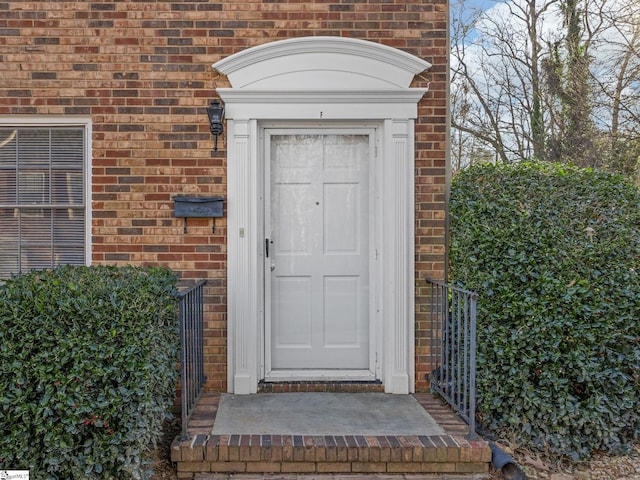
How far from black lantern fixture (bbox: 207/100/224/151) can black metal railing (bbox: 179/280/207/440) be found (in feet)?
3.83

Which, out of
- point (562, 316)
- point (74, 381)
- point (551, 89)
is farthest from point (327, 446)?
point (551, 89)

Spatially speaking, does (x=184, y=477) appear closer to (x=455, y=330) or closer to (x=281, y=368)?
(x=281, y=368)

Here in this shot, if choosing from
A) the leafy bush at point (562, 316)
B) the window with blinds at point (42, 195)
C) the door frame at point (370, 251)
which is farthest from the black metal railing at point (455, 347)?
the window with blinds at point (42, 195)

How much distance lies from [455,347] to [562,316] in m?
0.80

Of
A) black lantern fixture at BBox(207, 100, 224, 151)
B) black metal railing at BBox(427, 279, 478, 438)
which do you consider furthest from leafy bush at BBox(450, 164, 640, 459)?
black lantern fixture at BBox(207, 100, 224, 151)

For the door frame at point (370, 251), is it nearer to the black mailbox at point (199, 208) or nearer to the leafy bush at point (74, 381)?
the black mailbox at point (199, 208)

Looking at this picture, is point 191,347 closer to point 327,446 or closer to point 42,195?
point 327,446

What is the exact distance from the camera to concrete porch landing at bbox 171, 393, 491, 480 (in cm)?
272

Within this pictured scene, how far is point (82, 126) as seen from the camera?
370cm

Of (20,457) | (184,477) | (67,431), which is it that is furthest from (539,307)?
(20,457)

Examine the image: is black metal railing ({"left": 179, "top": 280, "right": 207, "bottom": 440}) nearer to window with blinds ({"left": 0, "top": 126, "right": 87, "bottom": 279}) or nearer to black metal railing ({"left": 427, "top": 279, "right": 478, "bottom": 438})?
window with blinds ({"left": 0, "top": 126, "right": 87, "bottom": 279})

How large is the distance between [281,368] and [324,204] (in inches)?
55.2

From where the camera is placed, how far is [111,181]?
363 cm

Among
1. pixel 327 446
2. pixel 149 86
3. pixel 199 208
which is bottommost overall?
pixel 327 446
